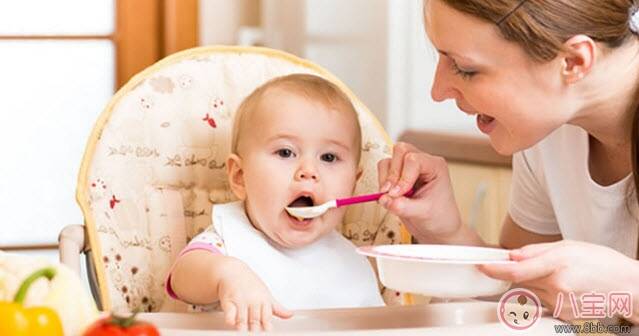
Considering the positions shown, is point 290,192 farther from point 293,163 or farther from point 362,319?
point 362,319

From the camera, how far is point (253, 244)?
1.80m

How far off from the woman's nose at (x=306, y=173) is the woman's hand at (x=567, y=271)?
1.30 feet

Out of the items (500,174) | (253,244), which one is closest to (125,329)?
(253,244)

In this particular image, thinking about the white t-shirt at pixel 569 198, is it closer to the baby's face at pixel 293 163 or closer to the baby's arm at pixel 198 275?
the baby's face at pixel 293 163

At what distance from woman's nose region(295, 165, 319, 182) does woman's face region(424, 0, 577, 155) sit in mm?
209

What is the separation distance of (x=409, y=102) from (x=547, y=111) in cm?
113

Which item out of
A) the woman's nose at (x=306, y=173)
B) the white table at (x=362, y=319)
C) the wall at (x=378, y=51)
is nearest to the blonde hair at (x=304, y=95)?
the woman's nose at (x=306, y=173)

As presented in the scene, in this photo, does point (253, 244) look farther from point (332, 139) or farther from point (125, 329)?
point (125, 329)

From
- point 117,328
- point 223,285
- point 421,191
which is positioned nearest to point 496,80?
point 421,191

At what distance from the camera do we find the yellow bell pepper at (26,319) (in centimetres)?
112

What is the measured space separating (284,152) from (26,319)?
0.70 metres

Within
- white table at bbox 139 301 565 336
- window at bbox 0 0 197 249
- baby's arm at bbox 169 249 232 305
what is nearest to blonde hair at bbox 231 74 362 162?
baby's arm at bbox 169 249 232 305

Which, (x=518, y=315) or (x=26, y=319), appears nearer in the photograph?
(x=26, y=319)

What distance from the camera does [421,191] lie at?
5.94ft
